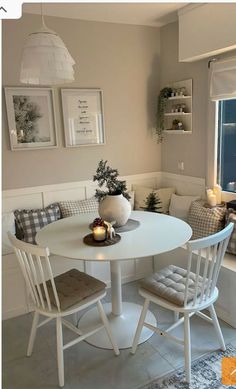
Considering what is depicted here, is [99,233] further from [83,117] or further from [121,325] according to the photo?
[83,117]

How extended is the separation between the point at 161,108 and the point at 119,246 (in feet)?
6.58

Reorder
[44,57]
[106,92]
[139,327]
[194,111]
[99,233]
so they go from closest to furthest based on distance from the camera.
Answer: [44,57]
[99,233]
[139,327]
[194,111]
[106,92]

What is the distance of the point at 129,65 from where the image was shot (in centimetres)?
341

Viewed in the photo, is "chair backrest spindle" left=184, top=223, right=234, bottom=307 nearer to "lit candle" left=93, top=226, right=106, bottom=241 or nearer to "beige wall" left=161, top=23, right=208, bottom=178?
"lit candle" left=93, top=226, right=106, bottom=241

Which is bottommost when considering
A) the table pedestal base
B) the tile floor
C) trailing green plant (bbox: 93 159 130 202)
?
the tile floor

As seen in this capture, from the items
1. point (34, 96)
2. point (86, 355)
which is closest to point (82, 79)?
point (34, 96)

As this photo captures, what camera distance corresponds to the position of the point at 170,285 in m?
2.09

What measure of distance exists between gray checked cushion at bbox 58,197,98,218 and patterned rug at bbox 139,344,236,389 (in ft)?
5.20

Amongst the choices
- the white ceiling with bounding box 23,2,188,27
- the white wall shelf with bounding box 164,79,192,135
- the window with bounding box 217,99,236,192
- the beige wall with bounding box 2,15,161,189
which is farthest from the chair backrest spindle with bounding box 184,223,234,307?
the white ceiling with bounding box 23,2,188,27

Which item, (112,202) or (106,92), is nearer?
(112,202)

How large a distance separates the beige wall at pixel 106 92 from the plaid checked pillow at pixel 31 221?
0.29 metres

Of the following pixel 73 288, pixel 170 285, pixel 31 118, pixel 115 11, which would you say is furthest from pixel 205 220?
pixel 115 11

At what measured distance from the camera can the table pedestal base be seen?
91.5 inches

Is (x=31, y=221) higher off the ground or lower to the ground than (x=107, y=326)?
higher
